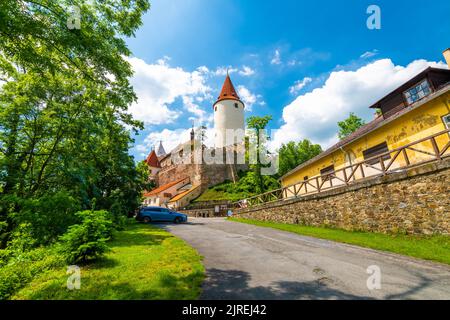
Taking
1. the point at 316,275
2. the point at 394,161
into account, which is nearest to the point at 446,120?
the point at 394,161

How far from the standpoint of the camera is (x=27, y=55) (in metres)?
5.14

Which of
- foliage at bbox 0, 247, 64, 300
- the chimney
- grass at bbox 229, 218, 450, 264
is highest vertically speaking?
the chimney

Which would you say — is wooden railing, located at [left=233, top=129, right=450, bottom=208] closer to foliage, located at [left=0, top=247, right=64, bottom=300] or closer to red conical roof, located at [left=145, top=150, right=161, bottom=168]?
foliage, located at [left=0, top=247, right=64, bottom=300]

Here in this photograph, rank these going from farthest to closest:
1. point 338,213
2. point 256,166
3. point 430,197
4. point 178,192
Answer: point 178,192 < point 256,166 < point 338,213 < point 430,197

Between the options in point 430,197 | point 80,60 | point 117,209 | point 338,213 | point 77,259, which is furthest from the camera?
point 117,209

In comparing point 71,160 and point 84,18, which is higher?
point 84,18

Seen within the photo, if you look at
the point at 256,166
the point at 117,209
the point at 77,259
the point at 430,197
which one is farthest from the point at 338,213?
the point at 256,166

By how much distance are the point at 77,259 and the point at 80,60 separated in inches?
226

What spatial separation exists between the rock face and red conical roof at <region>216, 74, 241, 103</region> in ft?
155

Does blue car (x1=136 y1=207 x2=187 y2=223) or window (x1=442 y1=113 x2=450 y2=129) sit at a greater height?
window (x1=442 y1=113 x2=450 y2=129)

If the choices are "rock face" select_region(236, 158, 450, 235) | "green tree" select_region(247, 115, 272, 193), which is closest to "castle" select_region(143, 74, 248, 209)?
"green tree" select_region(247, 115, 272, 193)

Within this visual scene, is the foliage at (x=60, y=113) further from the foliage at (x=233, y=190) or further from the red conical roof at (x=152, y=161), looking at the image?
the red conical roof at (x=152, y=161)

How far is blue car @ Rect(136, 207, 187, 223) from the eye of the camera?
18.7m
